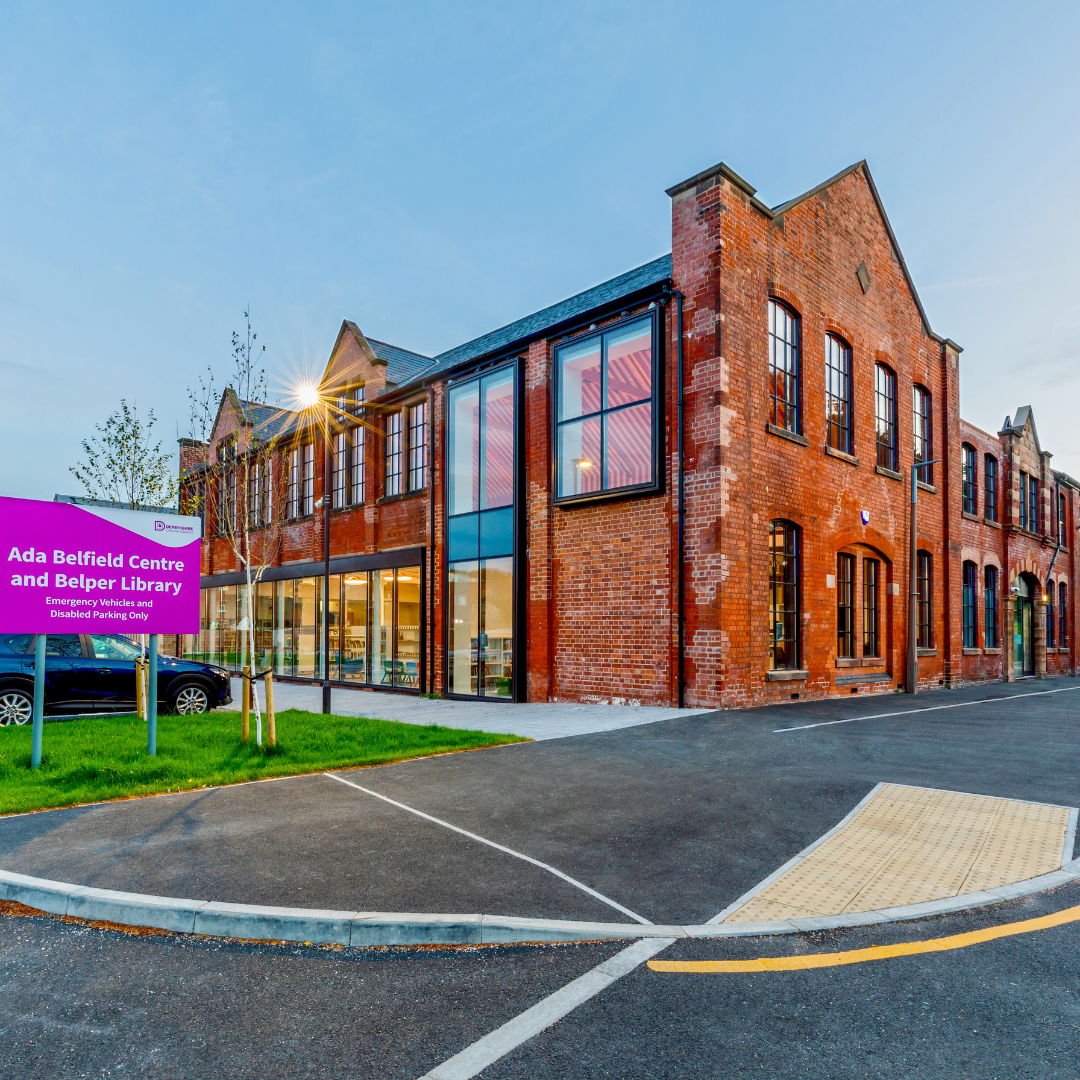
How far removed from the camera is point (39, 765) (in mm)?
8555

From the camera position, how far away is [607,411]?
15.0m

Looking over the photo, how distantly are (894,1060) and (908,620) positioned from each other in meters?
17.5

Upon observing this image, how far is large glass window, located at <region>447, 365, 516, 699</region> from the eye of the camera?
54.9 ft

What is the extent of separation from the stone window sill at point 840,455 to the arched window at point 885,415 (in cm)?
194

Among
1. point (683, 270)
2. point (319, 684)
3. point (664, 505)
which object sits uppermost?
point (683, 270)

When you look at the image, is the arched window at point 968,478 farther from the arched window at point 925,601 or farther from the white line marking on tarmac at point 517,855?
the white line marking on tarmac at point 517,855

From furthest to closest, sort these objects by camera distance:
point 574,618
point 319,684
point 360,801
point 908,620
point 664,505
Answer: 1. point 319,684
2. point 908,620
3. point 574,618
4. point 664,505
5. point 360,801

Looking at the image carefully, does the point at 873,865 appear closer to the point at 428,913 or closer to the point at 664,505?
the point at 428,913

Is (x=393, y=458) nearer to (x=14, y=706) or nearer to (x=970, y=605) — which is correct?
(x=14, y=706)

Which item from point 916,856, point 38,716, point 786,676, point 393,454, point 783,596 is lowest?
point 916,856

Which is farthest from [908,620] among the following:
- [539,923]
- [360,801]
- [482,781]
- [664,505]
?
[539,923]

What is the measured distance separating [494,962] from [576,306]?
15229 millimetres

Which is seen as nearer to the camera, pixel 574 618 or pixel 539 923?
pixel 539 923

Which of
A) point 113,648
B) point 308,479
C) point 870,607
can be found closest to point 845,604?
point 870,607
